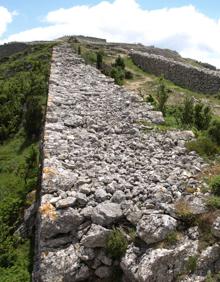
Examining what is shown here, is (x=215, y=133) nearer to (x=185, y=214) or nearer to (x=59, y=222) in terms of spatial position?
(x=185, y=214)

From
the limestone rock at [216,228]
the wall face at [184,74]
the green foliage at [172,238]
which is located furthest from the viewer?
the wall face at [184,74]

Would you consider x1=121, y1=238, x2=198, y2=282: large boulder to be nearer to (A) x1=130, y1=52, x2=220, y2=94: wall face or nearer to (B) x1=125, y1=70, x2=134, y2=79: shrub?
(A) x1=130, y1=52, x2=220, y2=94: wall face

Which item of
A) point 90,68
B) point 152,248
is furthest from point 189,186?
point 90,68

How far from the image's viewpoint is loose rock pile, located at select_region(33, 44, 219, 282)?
7.10m

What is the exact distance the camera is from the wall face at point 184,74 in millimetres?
25219

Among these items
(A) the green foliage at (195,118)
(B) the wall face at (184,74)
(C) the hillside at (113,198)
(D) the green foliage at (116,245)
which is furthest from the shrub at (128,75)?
(D) the green foliage at (116,245)

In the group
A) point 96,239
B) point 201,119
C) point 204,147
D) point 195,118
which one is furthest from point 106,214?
point 195,118

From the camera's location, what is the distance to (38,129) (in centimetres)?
1886

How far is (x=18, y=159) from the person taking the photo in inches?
663

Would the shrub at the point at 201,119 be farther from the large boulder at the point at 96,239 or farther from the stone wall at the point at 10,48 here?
the stone wall at the point at 10,48

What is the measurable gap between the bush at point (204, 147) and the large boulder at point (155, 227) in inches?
114

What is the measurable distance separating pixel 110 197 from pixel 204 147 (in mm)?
2735

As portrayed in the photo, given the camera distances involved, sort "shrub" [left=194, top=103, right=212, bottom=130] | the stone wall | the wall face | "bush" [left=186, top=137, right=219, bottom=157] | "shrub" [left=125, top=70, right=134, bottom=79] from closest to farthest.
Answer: "bush" [left=186, top=137, right=219, bottom=157] < "shrub" [left=194, top=103, right=212, bottom=130] < the wall face < "shrub" [left=125, top=70, right=134, bottom=79] < the stone wall

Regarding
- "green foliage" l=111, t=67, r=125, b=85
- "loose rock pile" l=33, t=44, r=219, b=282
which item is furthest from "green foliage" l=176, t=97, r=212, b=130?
"green foliage" l=111, t=67, r=125, b=85
